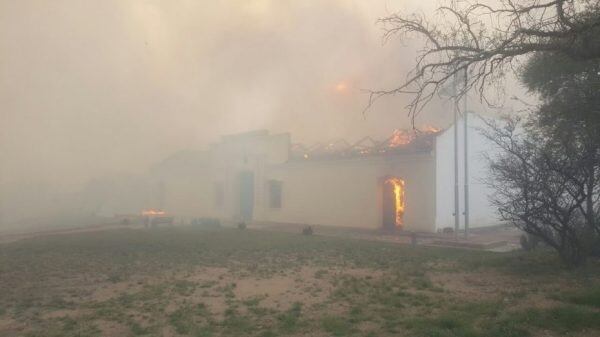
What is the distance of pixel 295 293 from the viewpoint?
314 inches

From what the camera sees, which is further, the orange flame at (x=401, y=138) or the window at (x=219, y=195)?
the window at (x=219, y=195)

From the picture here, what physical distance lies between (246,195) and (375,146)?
36.2 ft

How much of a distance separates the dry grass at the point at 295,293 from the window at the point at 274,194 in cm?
1317

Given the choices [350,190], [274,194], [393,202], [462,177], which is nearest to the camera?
[462,177]

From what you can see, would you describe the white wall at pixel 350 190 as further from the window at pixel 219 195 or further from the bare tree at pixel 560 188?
the bare tree at pixel 560 188

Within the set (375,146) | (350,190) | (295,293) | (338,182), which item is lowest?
(295,293)

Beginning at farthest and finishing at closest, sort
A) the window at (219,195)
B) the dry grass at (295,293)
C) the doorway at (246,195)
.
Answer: the window at (219,195), the doorway at (246,195), the dry grass at (295,293)

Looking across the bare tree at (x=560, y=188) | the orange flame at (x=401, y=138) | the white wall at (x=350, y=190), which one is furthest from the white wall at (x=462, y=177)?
the bare tree at (x=560, y=188)

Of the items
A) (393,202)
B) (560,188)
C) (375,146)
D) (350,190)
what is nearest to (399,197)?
(393,202)

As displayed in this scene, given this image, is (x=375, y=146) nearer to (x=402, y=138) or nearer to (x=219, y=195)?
(x=402, y=138)

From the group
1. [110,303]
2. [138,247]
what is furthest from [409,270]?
[138,247]

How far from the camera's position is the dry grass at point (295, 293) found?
5.77m

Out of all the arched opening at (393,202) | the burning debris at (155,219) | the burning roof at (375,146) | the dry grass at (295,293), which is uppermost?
the burning roof at (375,146)

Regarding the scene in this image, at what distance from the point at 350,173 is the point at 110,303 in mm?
15943
